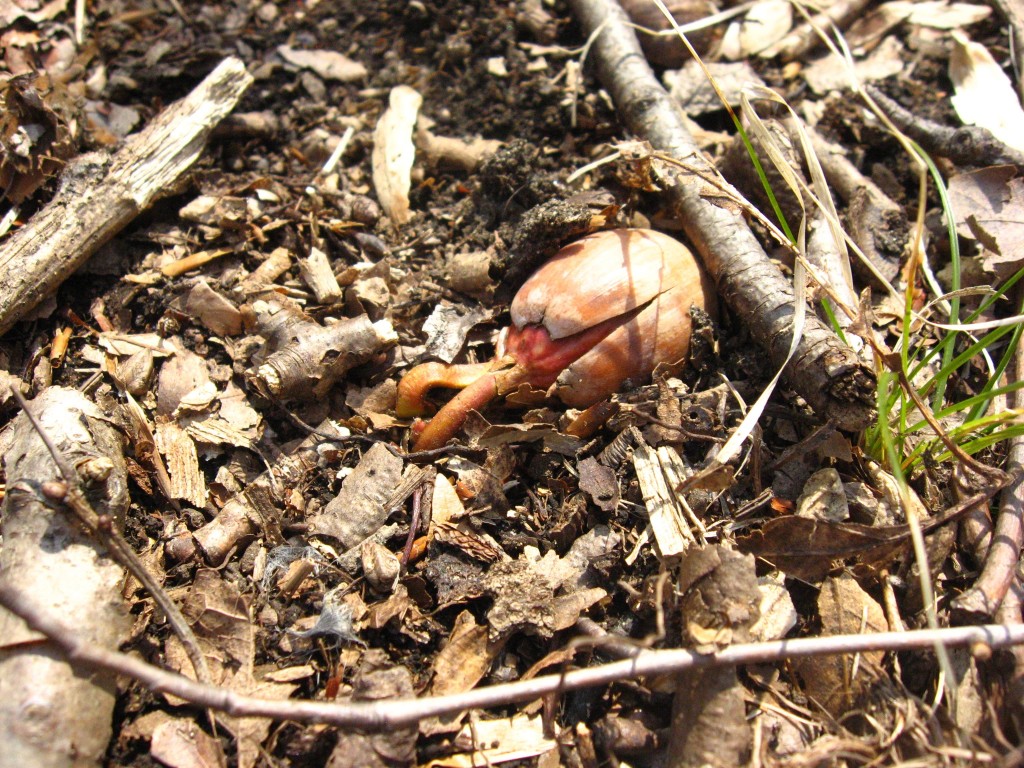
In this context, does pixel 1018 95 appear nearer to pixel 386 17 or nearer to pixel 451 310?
pixel 451 310

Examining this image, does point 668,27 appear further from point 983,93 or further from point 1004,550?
point 1004,550

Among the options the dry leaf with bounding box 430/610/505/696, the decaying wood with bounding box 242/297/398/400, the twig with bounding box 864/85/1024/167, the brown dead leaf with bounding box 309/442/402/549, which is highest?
the decaying wood with bounding box 242/297/398/400

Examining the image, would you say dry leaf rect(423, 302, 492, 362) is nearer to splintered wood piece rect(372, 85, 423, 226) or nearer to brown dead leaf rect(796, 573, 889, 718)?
splintered wood piece rect(372, 85, 423, 226)

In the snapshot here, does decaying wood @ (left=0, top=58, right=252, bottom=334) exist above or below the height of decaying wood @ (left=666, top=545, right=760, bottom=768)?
above

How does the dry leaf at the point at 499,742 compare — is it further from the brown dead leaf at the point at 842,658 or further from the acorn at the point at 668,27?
the acorn at the point at 668,27

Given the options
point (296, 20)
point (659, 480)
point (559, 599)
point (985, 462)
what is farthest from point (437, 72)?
point (985, 462)

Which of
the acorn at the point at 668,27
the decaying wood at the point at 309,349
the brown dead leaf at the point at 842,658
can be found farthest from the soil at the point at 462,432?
the acorn at the point at 668,27

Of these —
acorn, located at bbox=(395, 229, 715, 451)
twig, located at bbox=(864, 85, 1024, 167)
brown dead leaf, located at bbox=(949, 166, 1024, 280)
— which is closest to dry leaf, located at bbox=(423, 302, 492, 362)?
acorn, located at bbox=(395, 229, 715, 451)

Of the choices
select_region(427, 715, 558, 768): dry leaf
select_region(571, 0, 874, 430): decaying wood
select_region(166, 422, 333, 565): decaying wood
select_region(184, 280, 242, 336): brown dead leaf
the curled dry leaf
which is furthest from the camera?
the curled dry leaf

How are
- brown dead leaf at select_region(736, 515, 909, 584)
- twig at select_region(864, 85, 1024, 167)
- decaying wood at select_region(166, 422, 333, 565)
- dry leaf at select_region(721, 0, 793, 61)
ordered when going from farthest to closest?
dry leaf at select_region(721, 0, 793, 61)
twig at select_region(864, 85, 1024, 167)
decaying wood at select_region(166, 422, 333, 565)
brown dead leaf at select_region(736, 515, 909, 584)
